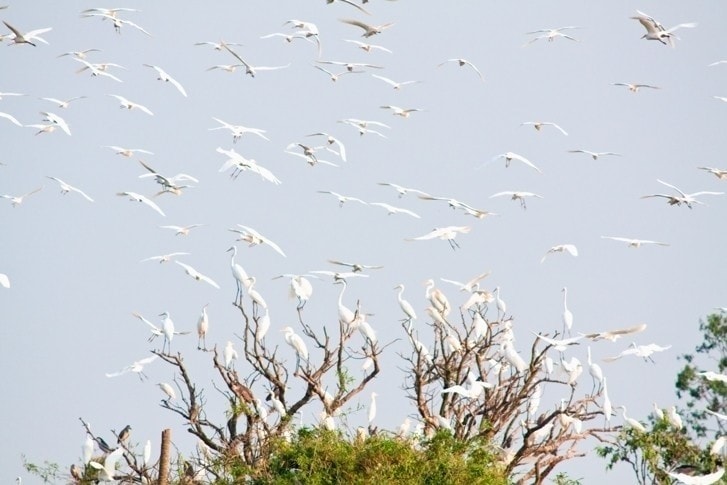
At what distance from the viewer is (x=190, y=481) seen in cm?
1576

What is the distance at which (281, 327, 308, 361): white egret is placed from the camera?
18959mm

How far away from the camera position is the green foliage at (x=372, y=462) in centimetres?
1404

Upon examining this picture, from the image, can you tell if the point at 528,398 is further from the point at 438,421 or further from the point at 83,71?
the point at 83,71

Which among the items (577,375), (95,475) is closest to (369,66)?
(577,375)

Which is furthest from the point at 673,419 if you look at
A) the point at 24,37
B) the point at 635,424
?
the point at 24,37

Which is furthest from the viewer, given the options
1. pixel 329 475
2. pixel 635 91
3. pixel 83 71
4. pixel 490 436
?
pixel 83 71

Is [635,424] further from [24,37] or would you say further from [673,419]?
[24,37]

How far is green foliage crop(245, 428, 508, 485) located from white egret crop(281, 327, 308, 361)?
4128 millimetres

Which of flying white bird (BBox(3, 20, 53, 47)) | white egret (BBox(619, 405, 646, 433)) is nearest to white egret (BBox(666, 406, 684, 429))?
white egret (BBox(619, 405, 646, 433))

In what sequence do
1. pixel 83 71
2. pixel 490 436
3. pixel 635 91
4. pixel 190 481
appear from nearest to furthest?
pixel 190 481
pixel 490 436
pixel 635 91
pixel 83 71

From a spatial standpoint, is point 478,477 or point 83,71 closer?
point 478,477

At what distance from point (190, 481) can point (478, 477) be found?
2.99 m

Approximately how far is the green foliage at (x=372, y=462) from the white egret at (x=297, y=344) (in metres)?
4.13

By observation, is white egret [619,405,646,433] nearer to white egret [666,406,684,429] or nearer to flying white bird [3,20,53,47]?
white egret [666,406,684,429]
